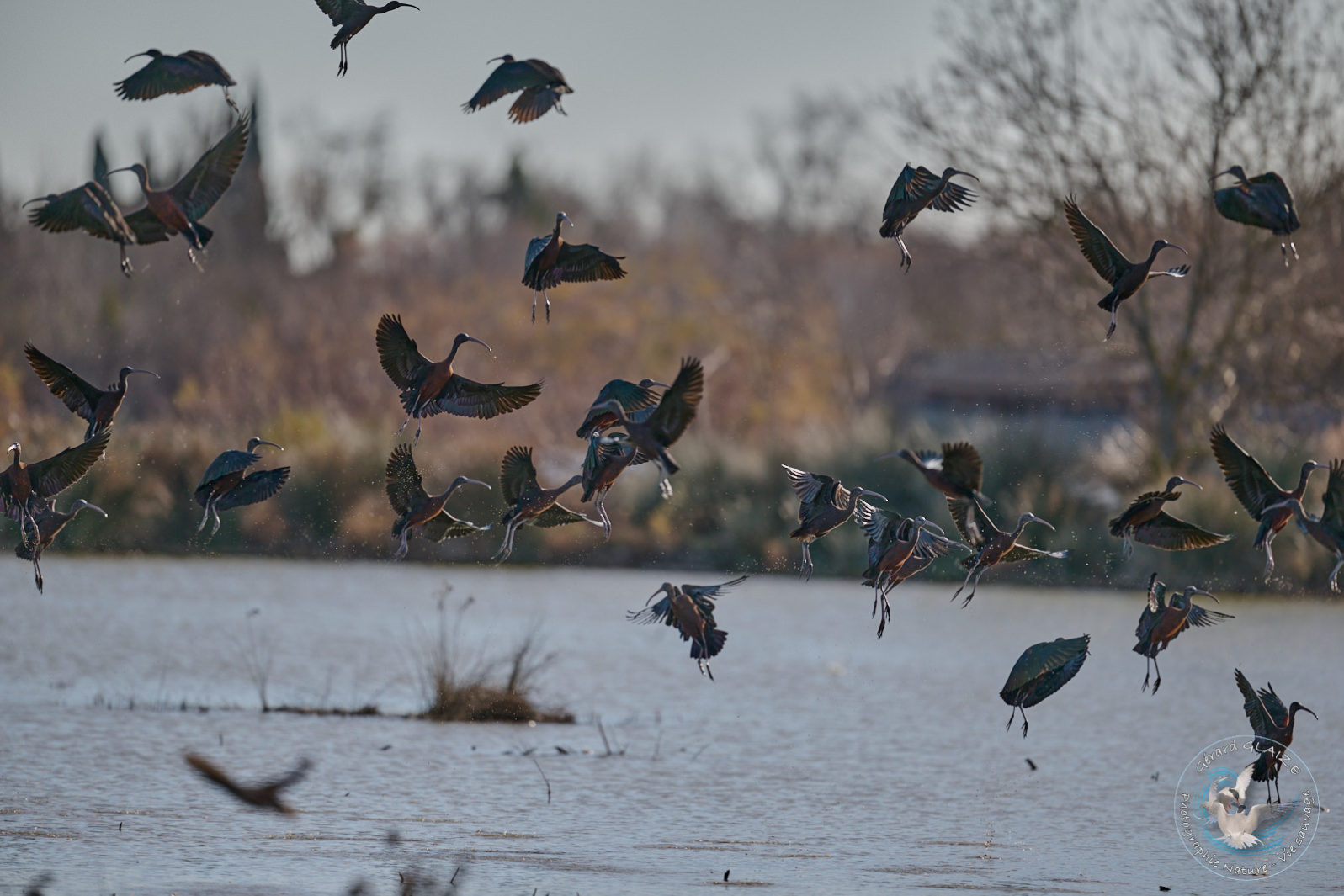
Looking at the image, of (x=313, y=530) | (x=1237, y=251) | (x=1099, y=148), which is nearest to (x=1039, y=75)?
(x=1099, y=148)

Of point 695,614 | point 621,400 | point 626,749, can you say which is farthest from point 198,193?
point 626,749

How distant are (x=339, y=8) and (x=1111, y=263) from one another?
150 inches

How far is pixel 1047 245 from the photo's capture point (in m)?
24.6

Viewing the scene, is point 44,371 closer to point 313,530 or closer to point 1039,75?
point 313,530

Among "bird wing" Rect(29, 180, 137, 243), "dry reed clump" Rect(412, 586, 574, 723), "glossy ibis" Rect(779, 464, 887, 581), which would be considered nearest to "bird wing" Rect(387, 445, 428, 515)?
"bird wing" Rect(29, 180, 137, 243)

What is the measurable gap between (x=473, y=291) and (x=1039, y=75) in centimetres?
2467

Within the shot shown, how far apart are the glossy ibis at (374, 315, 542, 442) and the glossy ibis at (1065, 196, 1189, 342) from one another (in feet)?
8.58

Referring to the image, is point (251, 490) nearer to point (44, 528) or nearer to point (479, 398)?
point (44, 528)

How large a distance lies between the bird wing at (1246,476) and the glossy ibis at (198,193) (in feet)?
15.2

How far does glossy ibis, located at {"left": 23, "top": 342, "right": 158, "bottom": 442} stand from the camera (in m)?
8.29

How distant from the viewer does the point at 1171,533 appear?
8.20m

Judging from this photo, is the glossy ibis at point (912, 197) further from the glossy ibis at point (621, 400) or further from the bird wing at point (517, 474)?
the bird wing at point (517, 474)

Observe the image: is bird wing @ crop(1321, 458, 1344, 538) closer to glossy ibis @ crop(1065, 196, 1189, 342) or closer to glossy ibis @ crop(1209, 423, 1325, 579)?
glossy ibis @ crop(1209, 423, 1325, 579)

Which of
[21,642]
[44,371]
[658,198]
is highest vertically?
[658,198]
